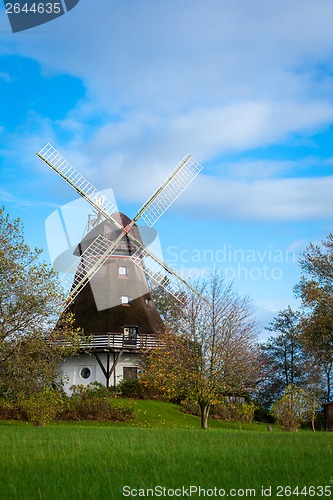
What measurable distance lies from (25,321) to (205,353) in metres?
11.5

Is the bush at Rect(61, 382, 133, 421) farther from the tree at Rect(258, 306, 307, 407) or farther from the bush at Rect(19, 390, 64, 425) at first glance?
the tree at Rect(258, 306, 307, 407)

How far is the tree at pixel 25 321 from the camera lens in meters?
24.6

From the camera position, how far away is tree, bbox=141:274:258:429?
31797 mm

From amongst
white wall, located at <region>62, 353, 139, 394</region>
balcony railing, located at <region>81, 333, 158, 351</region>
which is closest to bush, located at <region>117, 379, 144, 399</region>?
white wall, located at <region>62, 353, 139, 394</region>

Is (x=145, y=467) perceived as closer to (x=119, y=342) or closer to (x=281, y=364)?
(x=119, y=342)

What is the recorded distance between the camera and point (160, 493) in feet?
26.1

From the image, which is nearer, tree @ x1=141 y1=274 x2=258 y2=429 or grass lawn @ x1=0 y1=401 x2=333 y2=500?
grass lawn @ x1=0 y1=401 x2=333 y2=500

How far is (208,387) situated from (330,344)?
8308mm

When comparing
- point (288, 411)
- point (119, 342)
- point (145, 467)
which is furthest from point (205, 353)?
point (145, 467)

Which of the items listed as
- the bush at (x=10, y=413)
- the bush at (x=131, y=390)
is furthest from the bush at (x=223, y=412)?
the bush at (x=10, y=413)

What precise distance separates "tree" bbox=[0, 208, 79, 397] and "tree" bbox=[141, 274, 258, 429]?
27.5ft

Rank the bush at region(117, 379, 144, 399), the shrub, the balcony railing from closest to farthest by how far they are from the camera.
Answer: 1. the shrub
2. the bush at region(117, 379, 144, 399)
3. the balcony railing

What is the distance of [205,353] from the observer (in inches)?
1299

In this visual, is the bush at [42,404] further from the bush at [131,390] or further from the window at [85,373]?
the window at [85,373]
